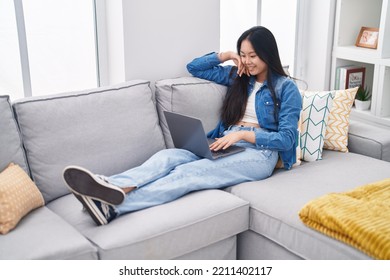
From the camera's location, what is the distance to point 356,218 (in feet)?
5.59

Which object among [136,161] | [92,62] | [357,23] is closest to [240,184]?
[136,161]

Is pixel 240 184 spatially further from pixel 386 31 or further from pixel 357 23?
pixel 357 23

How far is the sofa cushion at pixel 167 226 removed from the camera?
1.72 m

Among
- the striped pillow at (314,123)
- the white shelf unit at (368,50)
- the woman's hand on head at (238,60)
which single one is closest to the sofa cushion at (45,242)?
the woman's hand on head at (238,60)

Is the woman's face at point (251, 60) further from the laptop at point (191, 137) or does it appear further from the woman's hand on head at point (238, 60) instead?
the laptop at point (191, 137)

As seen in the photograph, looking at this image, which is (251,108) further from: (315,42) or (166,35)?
(315,42)

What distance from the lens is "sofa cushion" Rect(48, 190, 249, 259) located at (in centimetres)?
172

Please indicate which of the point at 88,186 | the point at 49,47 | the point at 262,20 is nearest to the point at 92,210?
the point at 88,186

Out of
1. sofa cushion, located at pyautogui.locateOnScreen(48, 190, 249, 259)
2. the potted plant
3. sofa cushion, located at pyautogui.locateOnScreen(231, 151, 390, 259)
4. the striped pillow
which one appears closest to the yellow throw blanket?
sofa cushion, located at pyautogui.locateOnScreen(231, 151, 390, 259)

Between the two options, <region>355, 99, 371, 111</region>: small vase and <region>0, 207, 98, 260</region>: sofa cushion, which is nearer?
<region>0, 207, 98, 260</region>: sofa cushion

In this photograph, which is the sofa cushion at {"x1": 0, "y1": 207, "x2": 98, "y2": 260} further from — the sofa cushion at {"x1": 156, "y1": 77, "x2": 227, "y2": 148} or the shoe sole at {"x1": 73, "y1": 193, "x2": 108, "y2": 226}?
the sofa cushion at {"x1": 156, "y1": 77, "x2": 227, "y2": 148}

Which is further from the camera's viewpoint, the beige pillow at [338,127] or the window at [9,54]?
the beige pillow at [338,127]

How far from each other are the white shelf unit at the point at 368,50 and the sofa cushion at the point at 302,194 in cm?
89
